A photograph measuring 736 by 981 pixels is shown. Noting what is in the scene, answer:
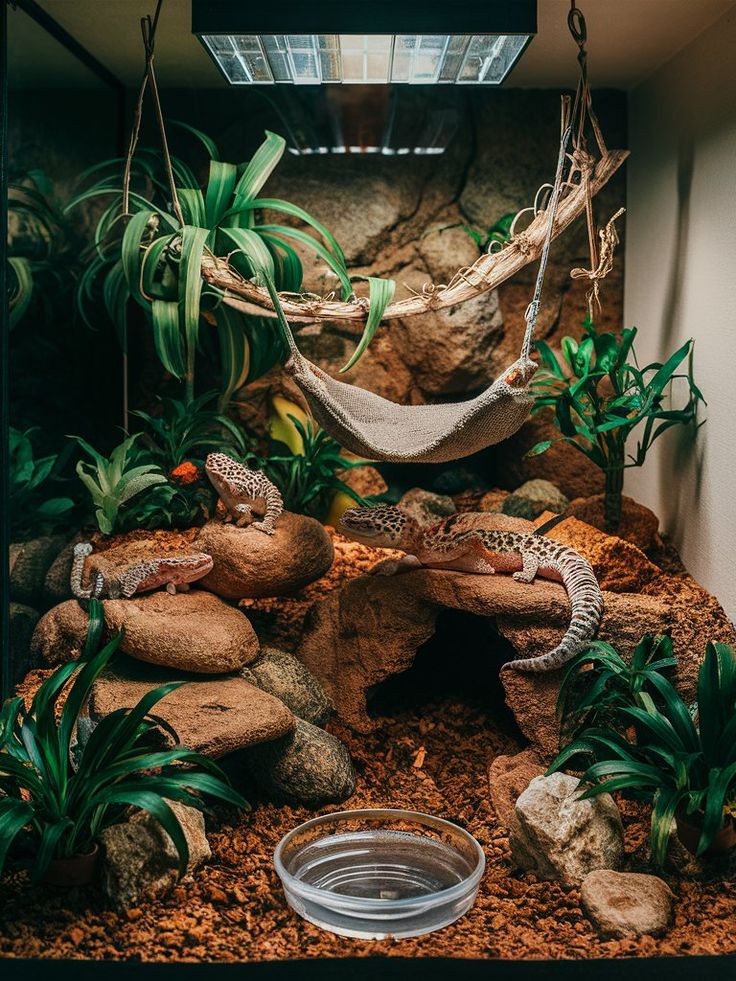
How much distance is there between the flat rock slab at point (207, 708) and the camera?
2545mm

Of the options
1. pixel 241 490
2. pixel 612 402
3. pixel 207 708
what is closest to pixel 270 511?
pixel 241 490

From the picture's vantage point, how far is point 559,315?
4.02m

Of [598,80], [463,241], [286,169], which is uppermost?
[598,80]

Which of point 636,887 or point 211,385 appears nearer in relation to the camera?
point 636,887

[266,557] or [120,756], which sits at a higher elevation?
[266,557]

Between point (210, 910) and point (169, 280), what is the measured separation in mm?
2169

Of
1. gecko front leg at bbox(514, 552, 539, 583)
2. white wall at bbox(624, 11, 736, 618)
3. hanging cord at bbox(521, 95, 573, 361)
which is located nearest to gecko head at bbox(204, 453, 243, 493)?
gecko front leg at bbox(514, 552, 539, 583)

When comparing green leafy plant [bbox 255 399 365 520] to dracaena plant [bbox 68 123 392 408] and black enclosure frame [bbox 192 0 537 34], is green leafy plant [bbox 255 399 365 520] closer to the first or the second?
dracaena plant [bbox 68 123 392 408]

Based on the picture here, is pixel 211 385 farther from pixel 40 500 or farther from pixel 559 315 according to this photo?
pixel 559 315

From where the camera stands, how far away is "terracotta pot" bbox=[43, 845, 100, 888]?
2186 millimetres

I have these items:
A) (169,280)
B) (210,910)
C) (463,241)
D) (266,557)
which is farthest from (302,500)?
(210,910)

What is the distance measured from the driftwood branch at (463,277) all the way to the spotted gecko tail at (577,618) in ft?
3.30

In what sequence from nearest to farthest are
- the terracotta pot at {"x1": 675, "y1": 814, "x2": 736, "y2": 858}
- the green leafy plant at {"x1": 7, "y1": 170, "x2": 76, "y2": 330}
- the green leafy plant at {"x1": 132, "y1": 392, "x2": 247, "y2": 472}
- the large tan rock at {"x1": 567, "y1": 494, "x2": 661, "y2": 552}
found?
1. the terracotta pot at {"x1": 675, "y1": 814, "x2": 736, "y2": 858}
2. the green leafy plant at {"x1": 7, "y1": 170, "x2": 76, "y2": 330}
3. the large tan rock at {"x1": 567, "y1": 494, "x2": 661, "y2": 552}
4. the green leafy plant at {"x1": 132, "y1": 392, "x2": 247, "y2": 472}

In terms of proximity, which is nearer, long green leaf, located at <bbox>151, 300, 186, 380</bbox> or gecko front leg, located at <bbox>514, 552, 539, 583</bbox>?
gecko front leg, located at <bbox>514, 552, 539, 583</bbox>
